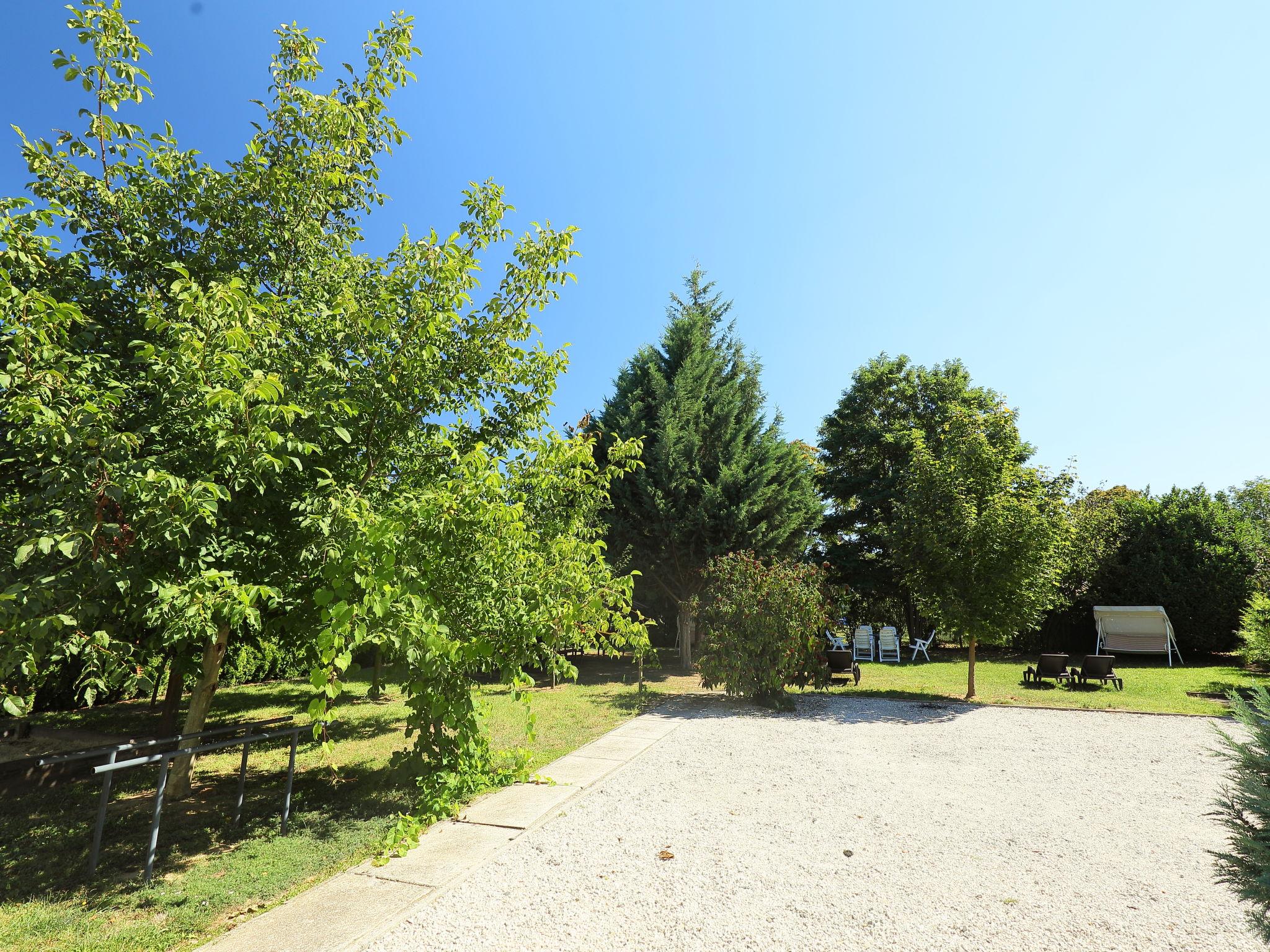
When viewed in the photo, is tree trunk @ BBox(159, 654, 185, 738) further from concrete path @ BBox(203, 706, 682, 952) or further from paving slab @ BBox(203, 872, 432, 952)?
paving slab @ BBox(203, 872, 432, 952)

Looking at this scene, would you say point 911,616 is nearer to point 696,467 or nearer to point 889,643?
point 889,643

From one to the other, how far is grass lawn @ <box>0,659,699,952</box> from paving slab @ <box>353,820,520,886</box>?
38cm

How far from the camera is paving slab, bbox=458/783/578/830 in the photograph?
534cm

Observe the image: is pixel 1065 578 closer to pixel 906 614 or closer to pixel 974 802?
pixel 906 614

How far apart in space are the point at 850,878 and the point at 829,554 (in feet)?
71.0

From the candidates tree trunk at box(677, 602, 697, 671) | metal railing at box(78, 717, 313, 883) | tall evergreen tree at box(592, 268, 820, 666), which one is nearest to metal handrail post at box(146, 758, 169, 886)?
metal railing at box(78, 717, 313, 883)

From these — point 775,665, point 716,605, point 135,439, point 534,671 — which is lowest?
point 534,671

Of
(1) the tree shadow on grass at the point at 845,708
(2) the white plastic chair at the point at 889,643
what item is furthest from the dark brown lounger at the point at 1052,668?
(2) the white plastic chair at the point at 889,643

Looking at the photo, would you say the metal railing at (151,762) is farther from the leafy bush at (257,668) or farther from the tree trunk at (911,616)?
the tree trunk at (911,616)

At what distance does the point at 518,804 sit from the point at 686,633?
12.9 m

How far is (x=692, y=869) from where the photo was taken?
448 cm

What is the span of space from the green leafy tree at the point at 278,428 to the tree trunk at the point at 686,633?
1136 cm

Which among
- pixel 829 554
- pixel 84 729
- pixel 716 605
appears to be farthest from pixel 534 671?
pixel 829 554

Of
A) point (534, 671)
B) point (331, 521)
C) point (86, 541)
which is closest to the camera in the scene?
point (86, 541)
